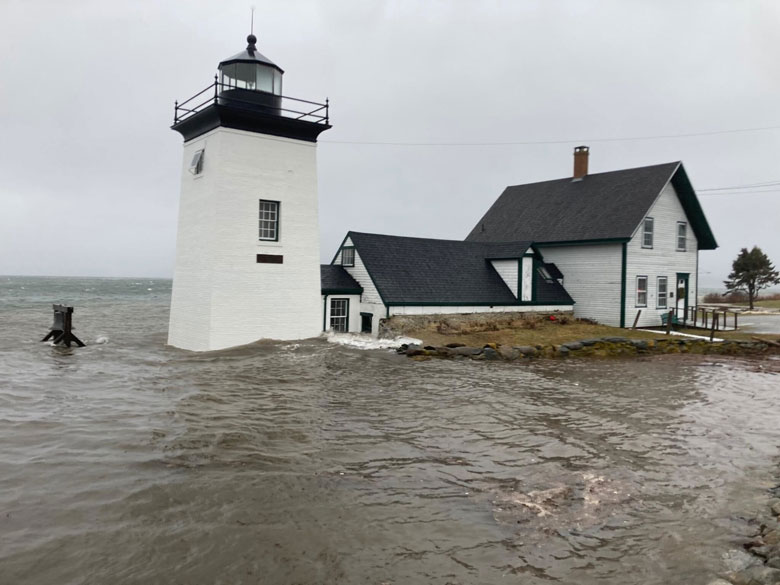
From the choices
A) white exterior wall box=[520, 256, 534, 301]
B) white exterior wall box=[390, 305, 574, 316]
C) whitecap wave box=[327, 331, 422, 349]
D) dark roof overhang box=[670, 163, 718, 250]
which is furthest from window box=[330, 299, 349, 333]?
dark roof overhang box=[670, 163, 718, 250]

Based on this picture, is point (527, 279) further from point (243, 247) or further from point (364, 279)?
point (243, 247)

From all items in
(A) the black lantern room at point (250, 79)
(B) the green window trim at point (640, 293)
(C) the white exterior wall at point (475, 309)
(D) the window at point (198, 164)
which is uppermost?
(A) the black lantern room at point (250, 79)

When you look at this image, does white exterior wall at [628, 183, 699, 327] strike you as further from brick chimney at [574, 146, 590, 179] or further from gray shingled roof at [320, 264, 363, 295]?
gray shingled roof at [320, 264, 363, 295]

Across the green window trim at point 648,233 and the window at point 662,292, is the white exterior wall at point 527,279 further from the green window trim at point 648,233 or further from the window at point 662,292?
the window at point 662,292

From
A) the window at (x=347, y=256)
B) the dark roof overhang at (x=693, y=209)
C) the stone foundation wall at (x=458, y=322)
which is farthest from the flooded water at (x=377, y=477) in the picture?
the dark roof overhang at (x=693, y=209)

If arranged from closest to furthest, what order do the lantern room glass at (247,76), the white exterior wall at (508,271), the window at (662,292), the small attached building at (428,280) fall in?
the lantern room glass at (247,76), the small attached building at (428,280), the white exterior wall at (508,271), the window at (662,292)

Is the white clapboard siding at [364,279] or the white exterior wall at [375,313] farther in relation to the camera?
the white clapboard siding at [364,279]

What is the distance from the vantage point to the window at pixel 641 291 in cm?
2581

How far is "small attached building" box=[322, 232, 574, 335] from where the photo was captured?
22.3 meters

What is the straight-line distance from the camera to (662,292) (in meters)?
27.0

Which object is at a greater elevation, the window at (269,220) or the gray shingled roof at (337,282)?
the window at (269,220)

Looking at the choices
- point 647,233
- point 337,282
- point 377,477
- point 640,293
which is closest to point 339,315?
point 337,282

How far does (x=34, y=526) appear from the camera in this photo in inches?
261

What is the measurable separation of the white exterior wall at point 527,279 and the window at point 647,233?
18.3ft
